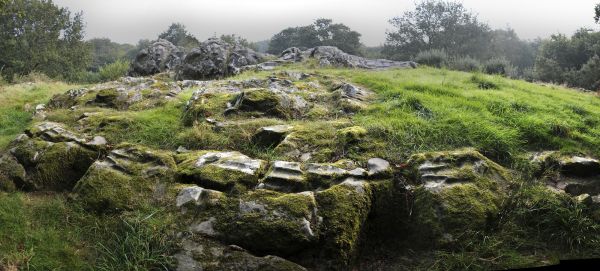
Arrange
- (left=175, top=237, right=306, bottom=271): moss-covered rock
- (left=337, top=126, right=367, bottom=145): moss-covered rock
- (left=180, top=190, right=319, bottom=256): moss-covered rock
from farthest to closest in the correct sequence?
(left=337, top=126, right=367, bottom=145): moss-covered rock, (left=180, top=190, right=319, bottom=256): moss-covered rock, (left=175, top=237, right=306, bottom=271): moss-covered rock

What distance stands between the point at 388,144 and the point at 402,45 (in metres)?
43.8

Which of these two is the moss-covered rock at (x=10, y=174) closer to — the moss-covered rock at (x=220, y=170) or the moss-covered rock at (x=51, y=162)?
the moss-covered rock at (x=51, y=162)

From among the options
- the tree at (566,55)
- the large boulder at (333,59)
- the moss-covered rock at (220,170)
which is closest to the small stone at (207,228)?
the moss-covered rock at (220,170)

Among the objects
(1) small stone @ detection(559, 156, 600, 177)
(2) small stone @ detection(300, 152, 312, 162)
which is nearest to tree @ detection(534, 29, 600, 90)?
(1) small stone @ detection(559, 156, 600, 177)

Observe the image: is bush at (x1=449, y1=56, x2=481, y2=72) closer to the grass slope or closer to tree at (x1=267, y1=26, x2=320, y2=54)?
the grass slope

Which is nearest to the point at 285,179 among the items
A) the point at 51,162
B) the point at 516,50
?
the point at 51,162

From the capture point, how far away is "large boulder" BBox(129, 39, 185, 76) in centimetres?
2136

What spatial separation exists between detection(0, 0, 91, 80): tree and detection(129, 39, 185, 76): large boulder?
766 inches

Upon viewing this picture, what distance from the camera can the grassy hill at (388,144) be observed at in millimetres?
5242

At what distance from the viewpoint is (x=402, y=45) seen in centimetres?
4838

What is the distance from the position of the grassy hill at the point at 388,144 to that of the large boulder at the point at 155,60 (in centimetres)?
877

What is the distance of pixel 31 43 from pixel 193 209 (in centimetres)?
4202

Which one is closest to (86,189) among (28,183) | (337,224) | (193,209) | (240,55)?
(28,183)

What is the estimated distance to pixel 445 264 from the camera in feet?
17.0
